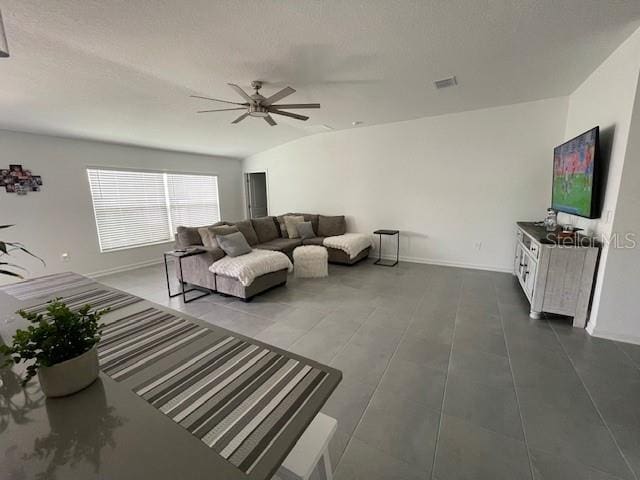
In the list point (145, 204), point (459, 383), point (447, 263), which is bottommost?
point (459, 383)

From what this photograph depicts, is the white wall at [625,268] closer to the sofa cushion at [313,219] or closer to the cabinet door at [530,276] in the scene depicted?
the cabinet door at [530,276]

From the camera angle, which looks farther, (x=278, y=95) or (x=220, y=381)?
(x=278, y=95)

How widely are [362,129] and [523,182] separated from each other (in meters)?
2.85

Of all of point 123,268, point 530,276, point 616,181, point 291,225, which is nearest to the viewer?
point 616,181

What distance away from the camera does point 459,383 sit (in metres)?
1.97

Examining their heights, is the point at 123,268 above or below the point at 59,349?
below

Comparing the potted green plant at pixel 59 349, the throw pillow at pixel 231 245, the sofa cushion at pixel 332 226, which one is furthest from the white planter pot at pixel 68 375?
the sofa cushion at pixel 332 226

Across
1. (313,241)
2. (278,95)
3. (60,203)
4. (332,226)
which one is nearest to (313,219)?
(332,226)

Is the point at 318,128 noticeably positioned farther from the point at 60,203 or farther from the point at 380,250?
the point at 60,203

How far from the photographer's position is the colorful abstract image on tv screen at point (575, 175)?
2.57m

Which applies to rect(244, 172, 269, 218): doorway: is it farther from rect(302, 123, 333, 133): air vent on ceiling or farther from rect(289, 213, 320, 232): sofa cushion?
rect(302, 123, 333, 133): air vent on ceiling

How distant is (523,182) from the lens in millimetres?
4090

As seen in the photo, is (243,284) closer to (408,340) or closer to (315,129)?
(408,340)

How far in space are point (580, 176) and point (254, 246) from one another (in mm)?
4309
